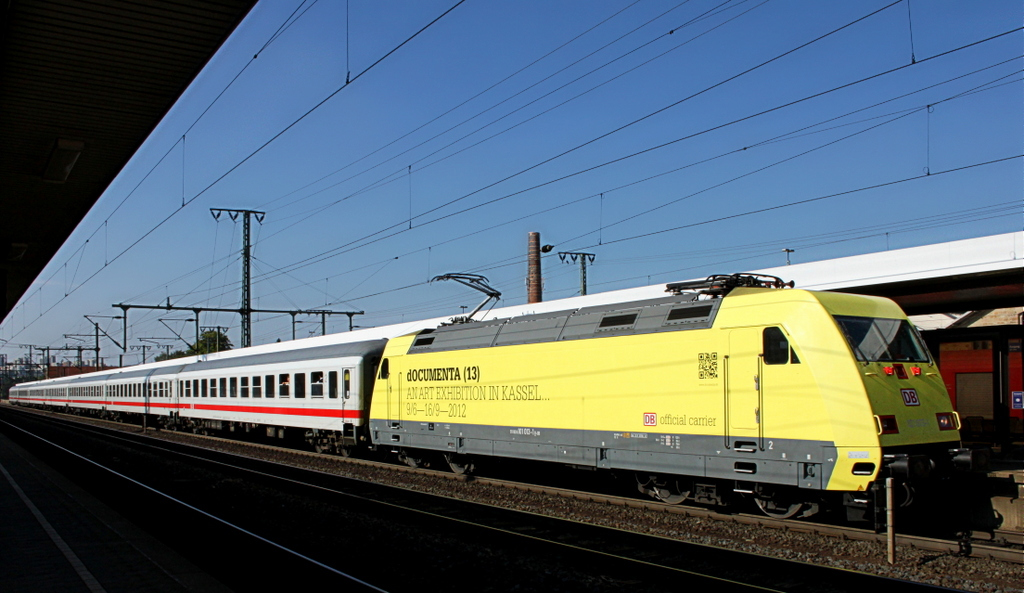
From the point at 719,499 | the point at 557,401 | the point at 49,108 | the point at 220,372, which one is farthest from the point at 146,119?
the point at 220,372

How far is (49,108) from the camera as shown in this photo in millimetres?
10719

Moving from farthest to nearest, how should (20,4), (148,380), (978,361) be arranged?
(148,380) → (978,361) → (20,4)

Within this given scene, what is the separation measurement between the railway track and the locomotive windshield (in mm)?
2337

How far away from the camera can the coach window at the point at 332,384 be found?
2172 centimetres

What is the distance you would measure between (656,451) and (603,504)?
1887mm

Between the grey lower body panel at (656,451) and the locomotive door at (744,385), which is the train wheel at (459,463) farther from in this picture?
the locomotive door at (744,385)

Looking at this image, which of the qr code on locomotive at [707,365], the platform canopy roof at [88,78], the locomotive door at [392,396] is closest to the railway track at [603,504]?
the locomotive door at [392,396]

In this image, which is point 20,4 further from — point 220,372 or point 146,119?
point 220,372

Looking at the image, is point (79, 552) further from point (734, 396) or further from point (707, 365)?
point (734, 396)

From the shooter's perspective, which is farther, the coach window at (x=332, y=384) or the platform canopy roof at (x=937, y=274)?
the coach window at (x=332, y=384)

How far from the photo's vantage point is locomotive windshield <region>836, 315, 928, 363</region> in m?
10.4

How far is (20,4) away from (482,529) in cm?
849

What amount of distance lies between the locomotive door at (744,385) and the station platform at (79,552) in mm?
6923

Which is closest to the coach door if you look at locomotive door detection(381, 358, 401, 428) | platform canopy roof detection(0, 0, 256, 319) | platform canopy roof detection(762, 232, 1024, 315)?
platform canopy roof detection(762, 232, 1024, 315)
